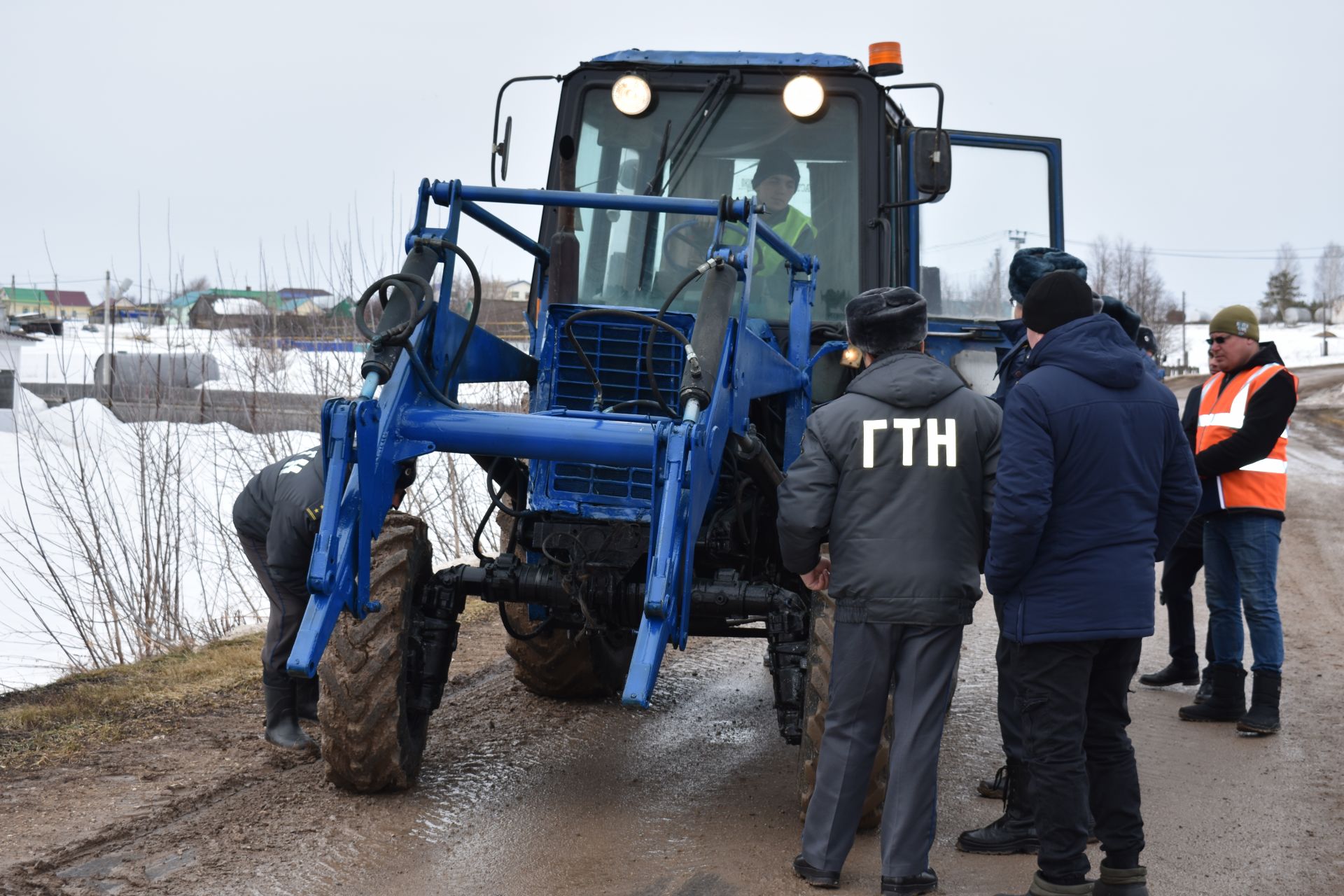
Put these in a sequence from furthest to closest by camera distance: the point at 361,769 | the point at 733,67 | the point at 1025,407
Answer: the point at 733,67 < the point at 361,769 < the point at 1025,407

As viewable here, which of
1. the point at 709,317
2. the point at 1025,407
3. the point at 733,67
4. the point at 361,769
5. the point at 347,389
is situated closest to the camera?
the point at 1025,407

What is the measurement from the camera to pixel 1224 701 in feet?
19.3

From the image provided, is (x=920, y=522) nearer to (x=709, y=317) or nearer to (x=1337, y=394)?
(x=709, y=317)

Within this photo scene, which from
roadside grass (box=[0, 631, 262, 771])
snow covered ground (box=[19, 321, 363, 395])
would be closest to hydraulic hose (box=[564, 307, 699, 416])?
roadside grass (box=[0, 631, 262, 771])

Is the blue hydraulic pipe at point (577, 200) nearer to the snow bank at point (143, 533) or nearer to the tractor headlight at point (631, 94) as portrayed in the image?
the tractor headlight at point (631, 94)

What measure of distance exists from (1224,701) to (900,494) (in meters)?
3.02

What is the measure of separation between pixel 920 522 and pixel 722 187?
229cm

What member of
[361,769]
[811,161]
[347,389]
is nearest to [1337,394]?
[347,389]

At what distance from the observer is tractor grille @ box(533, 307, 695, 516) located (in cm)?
470

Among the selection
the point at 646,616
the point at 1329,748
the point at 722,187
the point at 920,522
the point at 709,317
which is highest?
the point at 722,187

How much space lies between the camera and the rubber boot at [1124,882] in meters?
3.63

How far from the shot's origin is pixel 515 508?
5082 millimetres

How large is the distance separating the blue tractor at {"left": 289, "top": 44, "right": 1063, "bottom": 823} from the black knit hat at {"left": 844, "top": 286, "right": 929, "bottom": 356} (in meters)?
0.48

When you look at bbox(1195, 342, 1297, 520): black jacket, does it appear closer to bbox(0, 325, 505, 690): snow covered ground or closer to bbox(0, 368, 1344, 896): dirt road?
bbox(0, 368, 1344, 896): dirt road
